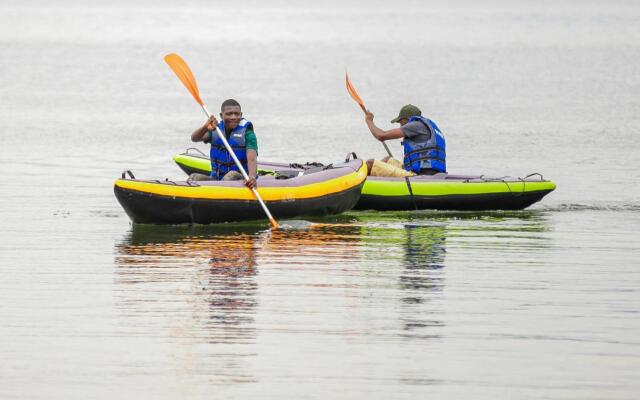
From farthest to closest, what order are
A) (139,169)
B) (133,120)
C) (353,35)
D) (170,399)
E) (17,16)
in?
(17,16), (353,35), (133,120), (139,169), (170,399)

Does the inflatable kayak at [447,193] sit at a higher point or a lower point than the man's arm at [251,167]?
lower

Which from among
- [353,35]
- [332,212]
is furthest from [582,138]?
[353,35]

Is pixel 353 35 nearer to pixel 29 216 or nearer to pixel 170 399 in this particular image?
pixel 29 216

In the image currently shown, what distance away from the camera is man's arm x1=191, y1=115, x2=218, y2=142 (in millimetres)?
13070

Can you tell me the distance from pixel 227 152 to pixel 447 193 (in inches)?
93.3

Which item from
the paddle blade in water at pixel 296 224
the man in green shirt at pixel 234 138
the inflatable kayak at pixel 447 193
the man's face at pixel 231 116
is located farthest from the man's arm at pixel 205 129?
the inflatable kayak at pixel 447 193

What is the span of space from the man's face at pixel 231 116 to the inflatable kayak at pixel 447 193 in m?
1.78

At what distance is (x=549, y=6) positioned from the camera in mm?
134875

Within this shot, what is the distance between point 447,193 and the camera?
47.6 feet

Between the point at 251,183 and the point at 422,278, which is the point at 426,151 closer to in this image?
the point at 251,183

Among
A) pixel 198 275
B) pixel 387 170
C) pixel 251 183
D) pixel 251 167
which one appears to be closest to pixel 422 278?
pixel 198 275

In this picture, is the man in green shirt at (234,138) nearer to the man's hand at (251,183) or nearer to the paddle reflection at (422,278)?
the man's hand at (251,183)

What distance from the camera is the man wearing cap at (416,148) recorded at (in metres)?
14.8

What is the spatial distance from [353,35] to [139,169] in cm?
6847
